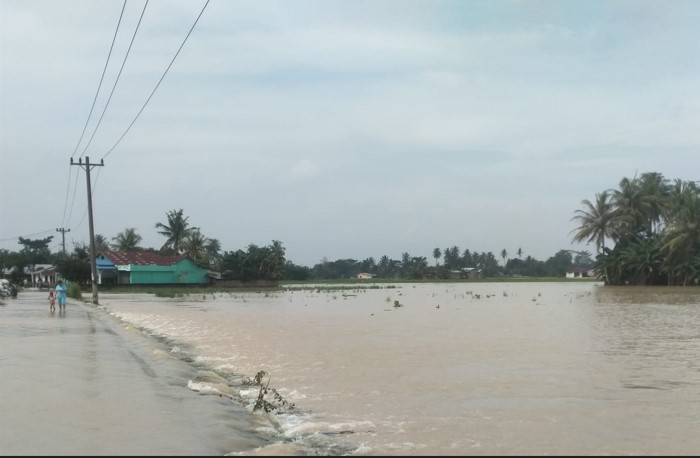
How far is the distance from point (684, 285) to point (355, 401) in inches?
2113

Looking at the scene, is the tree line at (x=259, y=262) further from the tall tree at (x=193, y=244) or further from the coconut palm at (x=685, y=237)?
the coconut palm at (x=685, y=237)

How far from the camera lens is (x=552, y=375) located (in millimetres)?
11008

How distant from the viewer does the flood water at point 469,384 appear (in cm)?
691

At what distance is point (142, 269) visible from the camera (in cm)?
6209

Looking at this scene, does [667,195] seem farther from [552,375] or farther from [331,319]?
[552,375]

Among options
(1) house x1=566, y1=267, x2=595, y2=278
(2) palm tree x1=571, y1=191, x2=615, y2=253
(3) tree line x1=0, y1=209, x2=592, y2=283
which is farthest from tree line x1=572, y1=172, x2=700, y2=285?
(1) house x1=566, y1=267, x2=595, y2=278

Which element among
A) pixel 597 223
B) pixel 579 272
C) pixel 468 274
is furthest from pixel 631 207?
pixel 579 272

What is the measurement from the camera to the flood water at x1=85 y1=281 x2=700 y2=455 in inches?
272

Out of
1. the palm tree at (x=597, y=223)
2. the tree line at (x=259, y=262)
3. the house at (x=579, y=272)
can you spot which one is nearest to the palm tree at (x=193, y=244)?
the tree line at (x=259, y=262)

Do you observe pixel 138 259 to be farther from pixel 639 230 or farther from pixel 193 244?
pixel 639 230

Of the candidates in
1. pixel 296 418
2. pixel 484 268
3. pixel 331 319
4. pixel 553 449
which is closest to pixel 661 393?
pixel 553 449

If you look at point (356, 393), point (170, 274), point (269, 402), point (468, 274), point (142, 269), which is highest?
point (142, 269)

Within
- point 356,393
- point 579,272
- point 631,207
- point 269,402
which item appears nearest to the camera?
point 269,402

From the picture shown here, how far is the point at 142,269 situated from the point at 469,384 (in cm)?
5602
